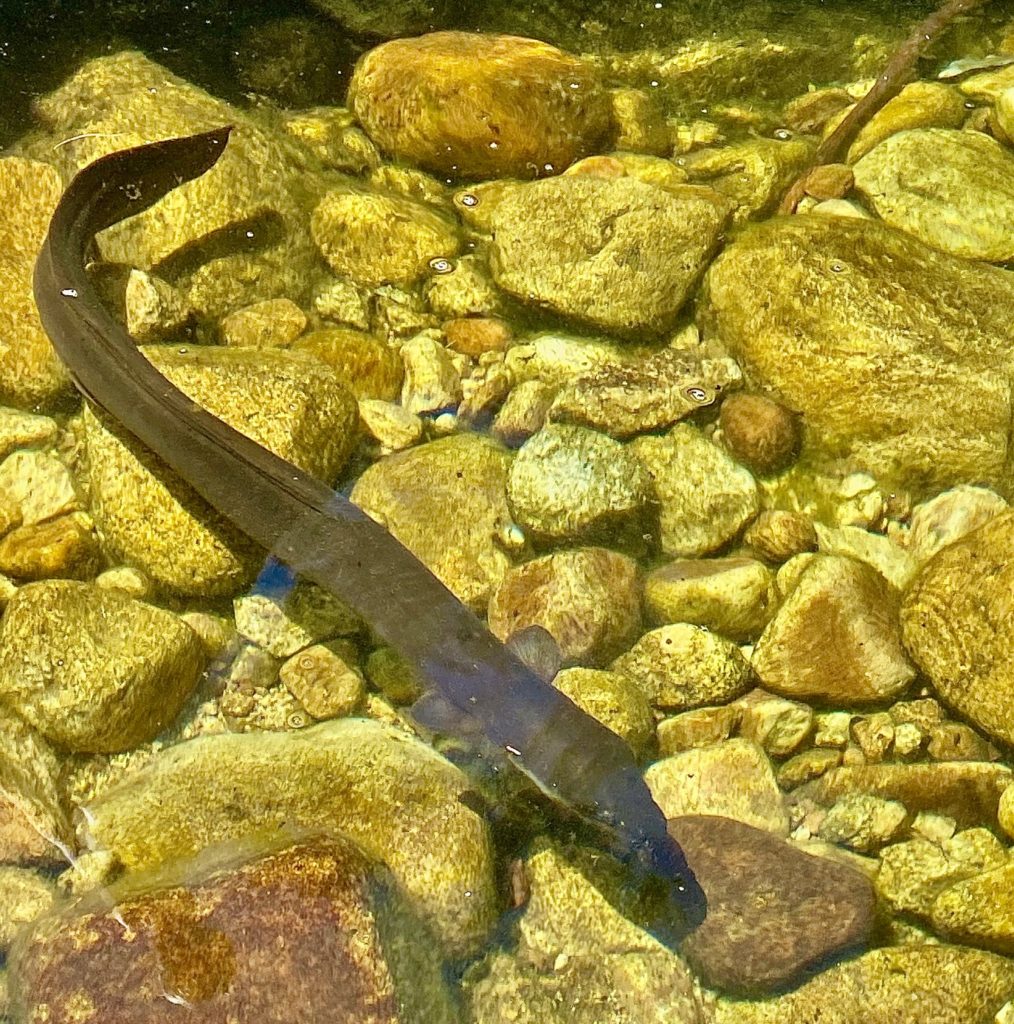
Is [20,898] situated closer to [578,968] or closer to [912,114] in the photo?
[578,968]

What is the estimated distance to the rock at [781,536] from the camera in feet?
15.4

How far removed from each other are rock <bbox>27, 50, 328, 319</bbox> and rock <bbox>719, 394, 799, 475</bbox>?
7.78ft

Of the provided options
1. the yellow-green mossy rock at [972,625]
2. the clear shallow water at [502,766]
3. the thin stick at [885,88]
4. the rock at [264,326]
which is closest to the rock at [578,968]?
the clear shallow water at [502,766]

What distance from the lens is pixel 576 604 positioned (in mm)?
4422

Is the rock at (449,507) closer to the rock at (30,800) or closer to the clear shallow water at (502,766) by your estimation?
the clear shallow water at (502,766)

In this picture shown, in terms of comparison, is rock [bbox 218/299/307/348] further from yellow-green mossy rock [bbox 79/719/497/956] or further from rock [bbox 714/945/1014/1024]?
rock [bbox 714/945/1014/1024]

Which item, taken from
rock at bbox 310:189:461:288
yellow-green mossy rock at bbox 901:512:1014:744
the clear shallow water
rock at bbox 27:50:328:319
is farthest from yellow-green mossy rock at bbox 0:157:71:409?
yellow-green mossy rock at bbox 901:512:1014:744

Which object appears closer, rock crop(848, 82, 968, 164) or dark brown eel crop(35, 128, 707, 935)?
dark brown eel crop(35, 128, 707, 935)

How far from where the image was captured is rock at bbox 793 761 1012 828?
408cm

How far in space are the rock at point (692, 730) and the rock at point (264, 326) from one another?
107 inches

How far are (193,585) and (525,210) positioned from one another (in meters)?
2.63

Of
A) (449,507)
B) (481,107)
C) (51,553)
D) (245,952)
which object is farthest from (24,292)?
(245,952)

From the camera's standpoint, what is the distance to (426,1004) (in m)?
3.51

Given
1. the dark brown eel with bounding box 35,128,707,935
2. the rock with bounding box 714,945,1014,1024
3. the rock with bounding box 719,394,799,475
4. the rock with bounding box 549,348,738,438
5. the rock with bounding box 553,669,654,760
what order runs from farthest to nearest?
1. the rock with bounding box 549,348,738,438
2. the rock with bounding box 719,394,799,475
3. the rock with bounding box 553,669,654,760
4. the dark brown eel with bounding box 35,128,707,935
5. the rock with bounding box 714,945,1014,1024
